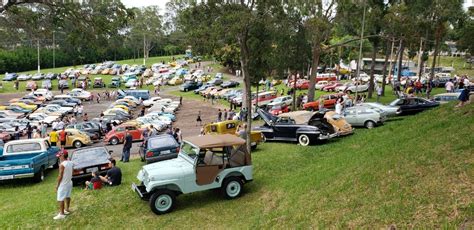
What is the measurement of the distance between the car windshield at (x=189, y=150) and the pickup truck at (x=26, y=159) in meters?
6.56

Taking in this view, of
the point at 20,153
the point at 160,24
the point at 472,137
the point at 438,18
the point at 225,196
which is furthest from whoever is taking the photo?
the point at 160,24

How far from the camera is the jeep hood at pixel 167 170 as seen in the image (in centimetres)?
1060

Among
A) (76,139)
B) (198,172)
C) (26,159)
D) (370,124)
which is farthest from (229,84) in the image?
(198,172)

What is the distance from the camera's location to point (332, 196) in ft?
29.7

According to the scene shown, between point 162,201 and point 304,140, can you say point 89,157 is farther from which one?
point 304,140

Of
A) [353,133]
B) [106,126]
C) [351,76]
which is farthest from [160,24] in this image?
[353,133]

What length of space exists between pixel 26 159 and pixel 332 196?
11.3 m

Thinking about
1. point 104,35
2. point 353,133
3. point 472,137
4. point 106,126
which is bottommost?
point 106,126

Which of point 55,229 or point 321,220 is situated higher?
point 321,220

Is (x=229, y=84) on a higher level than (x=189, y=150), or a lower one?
lower

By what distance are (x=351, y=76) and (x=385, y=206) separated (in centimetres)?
6644

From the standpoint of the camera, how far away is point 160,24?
105 meters

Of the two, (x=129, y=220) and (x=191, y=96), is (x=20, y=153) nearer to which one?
(x=129, y=220)

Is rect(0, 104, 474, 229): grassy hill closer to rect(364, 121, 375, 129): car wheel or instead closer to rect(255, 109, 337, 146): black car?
rect(255, 109, 337, 146): black car
